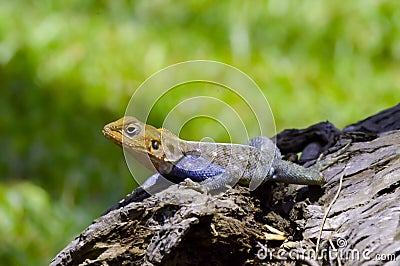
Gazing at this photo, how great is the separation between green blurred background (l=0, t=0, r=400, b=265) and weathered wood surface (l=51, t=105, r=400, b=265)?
2.32 metres

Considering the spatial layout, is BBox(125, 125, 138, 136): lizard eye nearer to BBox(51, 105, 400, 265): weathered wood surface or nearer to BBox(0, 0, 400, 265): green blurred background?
BBox(51, 105, 400, 265): weathered wood surface

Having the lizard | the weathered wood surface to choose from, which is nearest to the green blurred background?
the lizard

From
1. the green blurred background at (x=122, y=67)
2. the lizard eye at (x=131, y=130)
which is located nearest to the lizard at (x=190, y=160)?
the lizard eye at (x=131, y=130)

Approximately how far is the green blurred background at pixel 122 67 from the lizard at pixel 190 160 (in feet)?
6.95

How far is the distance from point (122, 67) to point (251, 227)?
10.6 feet

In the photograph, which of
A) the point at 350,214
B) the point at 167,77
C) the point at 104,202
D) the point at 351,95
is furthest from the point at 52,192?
the point at 350,214

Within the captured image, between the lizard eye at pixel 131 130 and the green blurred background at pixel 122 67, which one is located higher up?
the green blurred background at pixel 122 67

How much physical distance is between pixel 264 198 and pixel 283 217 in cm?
14

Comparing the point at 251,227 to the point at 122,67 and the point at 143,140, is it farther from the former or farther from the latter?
the point at 122,67

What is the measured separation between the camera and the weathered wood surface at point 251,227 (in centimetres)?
212

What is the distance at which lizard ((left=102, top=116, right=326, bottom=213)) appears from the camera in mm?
2566

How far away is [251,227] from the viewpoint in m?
A: 2.32

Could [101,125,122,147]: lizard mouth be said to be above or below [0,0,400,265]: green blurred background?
below

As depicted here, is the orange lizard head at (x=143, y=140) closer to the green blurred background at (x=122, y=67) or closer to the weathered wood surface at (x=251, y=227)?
the weathered wood surface at (x=251, y=227)
